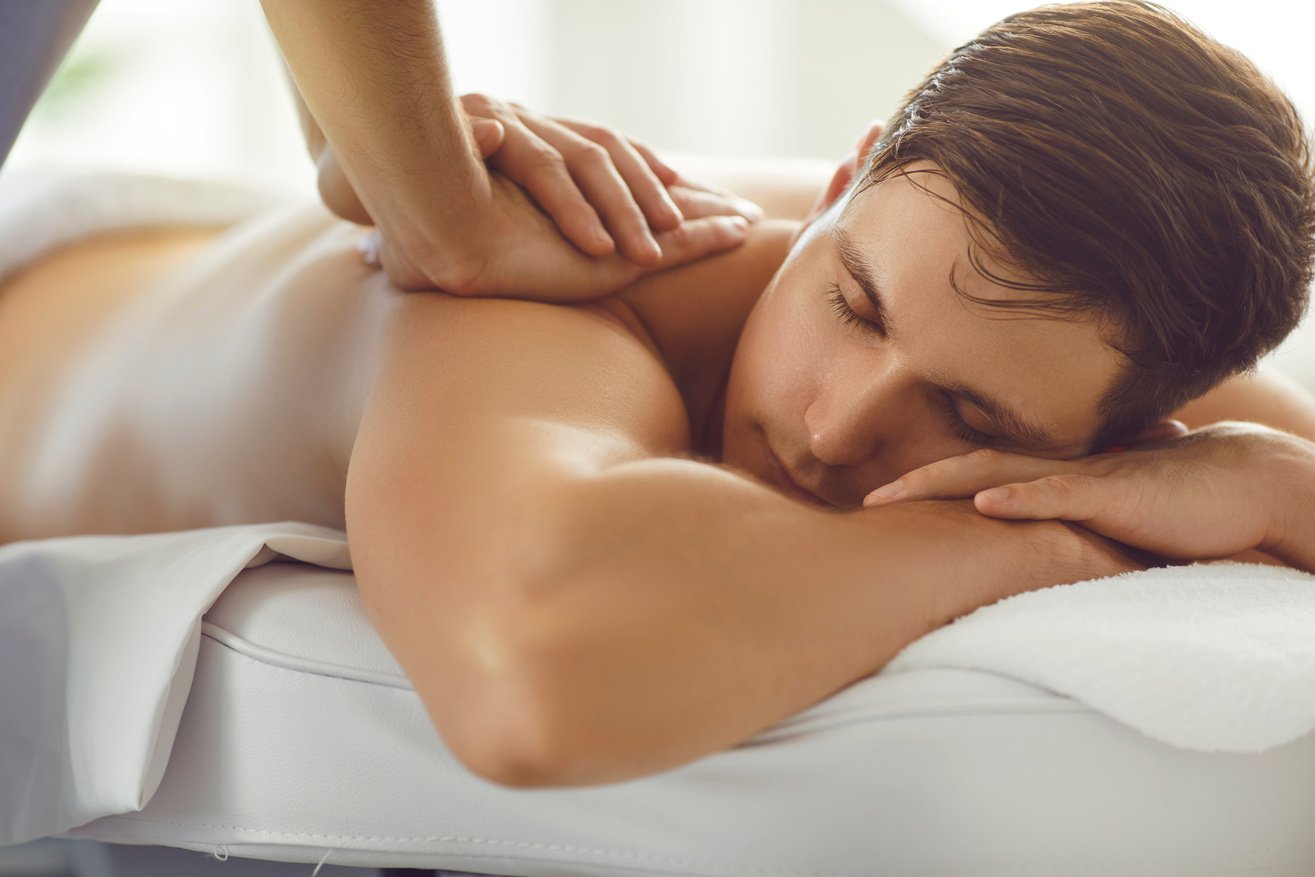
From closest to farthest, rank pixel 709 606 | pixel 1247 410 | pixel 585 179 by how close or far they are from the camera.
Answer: pixel 709 606 < pixel 585 179 < pixel 1247 410

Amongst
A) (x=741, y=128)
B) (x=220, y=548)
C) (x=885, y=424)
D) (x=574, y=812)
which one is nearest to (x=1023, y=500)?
(x=885, y=424)

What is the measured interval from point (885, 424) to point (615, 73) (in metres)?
2.83

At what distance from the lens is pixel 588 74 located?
11.6ft

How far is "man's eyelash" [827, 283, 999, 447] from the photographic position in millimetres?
917

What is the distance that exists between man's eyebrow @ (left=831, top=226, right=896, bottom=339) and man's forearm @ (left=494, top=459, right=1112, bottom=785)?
0.53ft

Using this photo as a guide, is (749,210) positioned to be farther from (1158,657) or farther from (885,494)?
(1158,657)

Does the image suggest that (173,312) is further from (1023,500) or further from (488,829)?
(1023,500)

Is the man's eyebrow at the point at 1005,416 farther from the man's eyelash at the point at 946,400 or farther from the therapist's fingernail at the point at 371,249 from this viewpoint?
the therapist's fingernail at the point at 371,249

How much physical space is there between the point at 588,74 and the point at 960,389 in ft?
9.49

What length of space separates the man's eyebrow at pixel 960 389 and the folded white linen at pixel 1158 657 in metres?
0.16

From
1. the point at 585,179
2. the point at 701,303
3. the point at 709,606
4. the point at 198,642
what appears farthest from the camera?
the point at 701,303

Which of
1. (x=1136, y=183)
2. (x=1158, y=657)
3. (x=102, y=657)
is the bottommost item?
(x=102, y=657)

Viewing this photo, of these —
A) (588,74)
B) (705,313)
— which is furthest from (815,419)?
(588,74)

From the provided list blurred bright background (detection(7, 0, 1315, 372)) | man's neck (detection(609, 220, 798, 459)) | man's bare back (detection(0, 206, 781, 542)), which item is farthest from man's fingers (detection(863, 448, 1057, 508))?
blurred bright background (detection(7, 0, 1315, 372))
